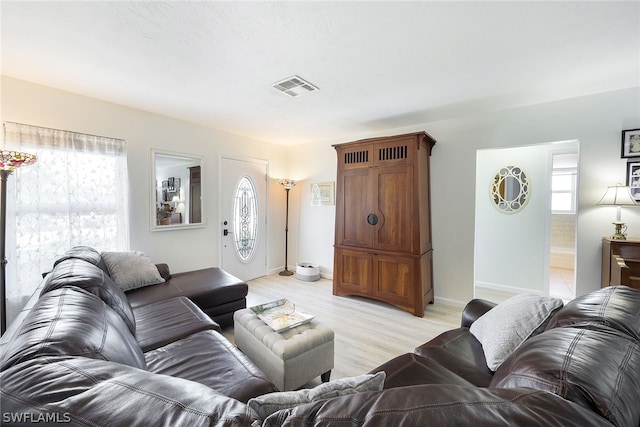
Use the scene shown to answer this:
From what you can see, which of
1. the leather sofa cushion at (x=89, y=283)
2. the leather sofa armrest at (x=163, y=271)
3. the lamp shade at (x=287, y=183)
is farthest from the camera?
the lamp shade at (x=287, y=183)

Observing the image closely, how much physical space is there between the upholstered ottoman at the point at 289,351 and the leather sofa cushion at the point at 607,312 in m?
1.35

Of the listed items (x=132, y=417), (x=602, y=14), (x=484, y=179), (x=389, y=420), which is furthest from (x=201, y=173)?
(x=484, y=179)

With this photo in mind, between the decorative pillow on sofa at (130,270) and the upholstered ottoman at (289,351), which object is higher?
the decorative pillow on sofa at (130,270)

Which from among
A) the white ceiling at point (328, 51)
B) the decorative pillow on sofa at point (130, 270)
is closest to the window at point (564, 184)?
the white ceiling at point (328, 51)

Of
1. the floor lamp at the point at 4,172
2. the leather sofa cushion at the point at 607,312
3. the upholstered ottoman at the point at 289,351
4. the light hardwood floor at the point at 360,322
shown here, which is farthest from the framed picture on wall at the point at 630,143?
the floor lamp at the point at 4,172

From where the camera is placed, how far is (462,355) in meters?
1.53

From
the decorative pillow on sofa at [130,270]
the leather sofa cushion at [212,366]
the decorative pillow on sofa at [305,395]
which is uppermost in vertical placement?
the decorative pillow on sofa at [305,395]

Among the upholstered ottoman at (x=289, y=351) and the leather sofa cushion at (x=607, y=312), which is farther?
the upholstered ottoman at (x=289, y=351)

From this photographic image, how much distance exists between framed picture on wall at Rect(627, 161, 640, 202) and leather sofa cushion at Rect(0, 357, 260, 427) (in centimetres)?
383

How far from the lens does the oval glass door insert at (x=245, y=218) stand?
4.35 metres

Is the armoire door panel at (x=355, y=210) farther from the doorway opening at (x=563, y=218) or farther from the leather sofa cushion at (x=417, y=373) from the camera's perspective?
the doorway opening at (x=563, y=218)

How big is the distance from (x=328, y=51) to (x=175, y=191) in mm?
2781

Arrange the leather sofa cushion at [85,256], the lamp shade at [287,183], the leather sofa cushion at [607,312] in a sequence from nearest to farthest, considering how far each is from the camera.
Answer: the leather sofa cushion at [607,312] < the leather sofa cushion at [85,256] < the lamp shade at [287,183]

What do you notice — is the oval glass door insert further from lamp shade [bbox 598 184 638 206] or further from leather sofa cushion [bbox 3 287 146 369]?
lamp shade [bbox 598 184 638 206]
